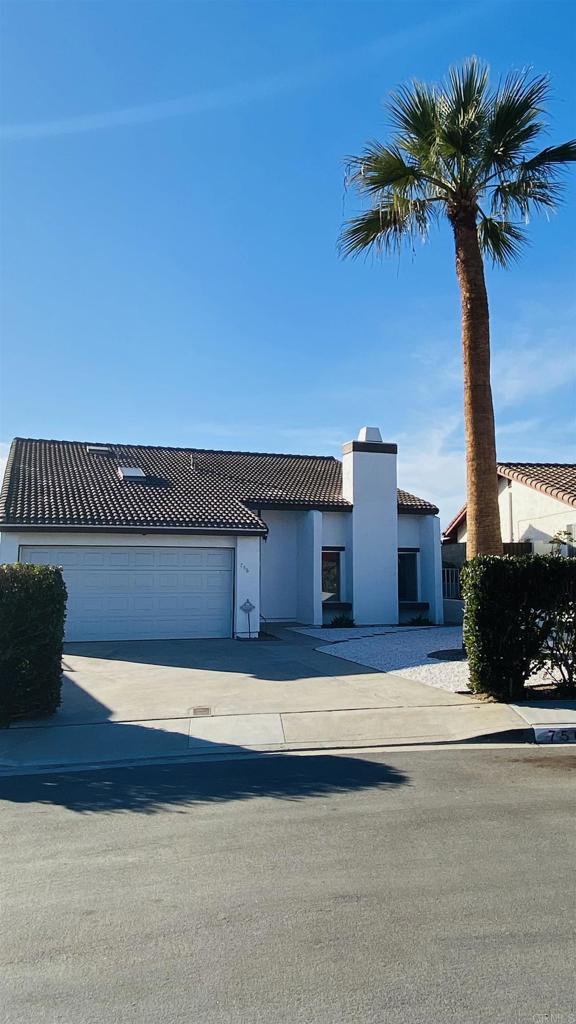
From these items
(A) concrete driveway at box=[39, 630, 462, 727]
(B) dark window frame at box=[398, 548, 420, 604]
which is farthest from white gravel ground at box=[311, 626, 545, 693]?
(B) dark window frame at box=[398, 548, 420, 604]

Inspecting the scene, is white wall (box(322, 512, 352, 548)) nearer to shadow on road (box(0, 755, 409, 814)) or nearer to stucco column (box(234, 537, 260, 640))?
stucco column (box(234, 537, 260, 640))

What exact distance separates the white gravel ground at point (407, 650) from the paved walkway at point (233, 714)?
49 centimetres

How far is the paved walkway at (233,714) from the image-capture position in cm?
880

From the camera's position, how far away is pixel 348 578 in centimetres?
2370

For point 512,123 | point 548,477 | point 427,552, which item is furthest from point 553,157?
point 427,552

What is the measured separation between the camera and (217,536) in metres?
19.8

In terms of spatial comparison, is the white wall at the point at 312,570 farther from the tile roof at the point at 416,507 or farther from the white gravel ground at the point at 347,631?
the tile roof at the point at 416,507

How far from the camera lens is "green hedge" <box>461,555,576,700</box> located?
35.3 feet

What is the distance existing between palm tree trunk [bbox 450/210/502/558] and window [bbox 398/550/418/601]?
11.0 metres

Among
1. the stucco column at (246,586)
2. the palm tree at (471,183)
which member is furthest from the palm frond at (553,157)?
the stucco column at (246,586)

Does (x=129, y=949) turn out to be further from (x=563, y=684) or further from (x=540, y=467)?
(x=540, y=467)

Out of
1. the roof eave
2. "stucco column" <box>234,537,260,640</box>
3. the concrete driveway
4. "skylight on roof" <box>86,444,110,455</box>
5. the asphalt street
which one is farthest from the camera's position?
"skylight on roof" <box>86,444,110,455</box>

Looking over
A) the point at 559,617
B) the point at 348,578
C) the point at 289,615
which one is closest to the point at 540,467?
the point at 348,578

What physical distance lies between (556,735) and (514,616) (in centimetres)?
200
